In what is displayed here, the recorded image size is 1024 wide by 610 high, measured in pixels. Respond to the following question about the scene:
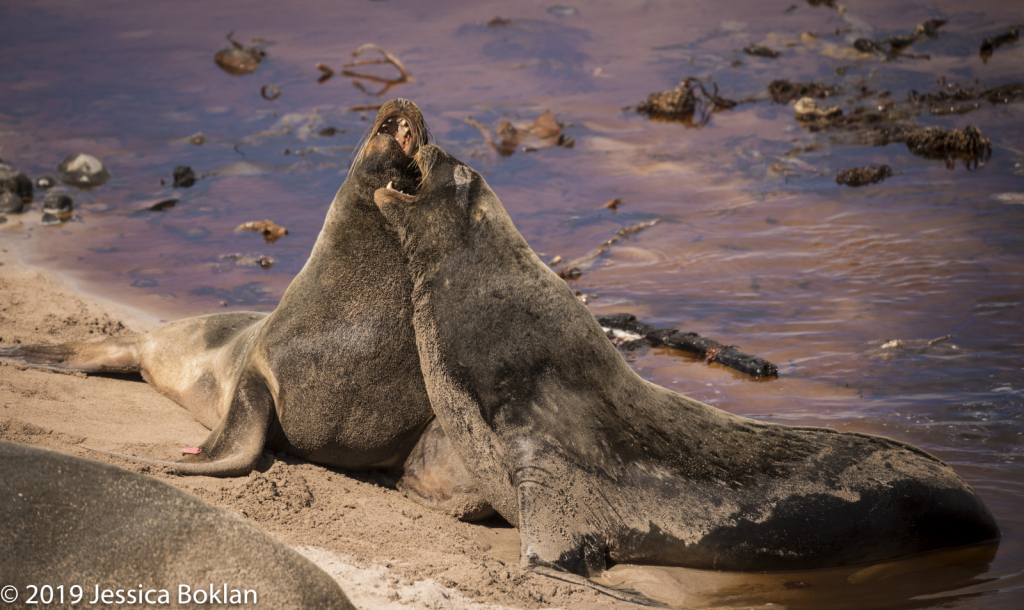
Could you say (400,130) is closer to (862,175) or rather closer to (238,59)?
(862,175)

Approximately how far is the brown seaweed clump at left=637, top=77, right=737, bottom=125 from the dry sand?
32.4ft

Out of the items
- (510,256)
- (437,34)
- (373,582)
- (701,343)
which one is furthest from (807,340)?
(437,34)

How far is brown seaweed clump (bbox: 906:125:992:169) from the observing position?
1087 centimetres

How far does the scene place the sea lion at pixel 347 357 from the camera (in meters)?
4.24

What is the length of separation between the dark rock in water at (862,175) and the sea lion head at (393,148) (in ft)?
25.2

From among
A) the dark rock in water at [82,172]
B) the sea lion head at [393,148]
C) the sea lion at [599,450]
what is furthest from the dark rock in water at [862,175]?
the dark rock in water at [82,172]

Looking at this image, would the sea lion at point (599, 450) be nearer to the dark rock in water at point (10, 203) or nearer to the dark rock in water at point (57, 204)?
the dark rock in water at point (57, 204)

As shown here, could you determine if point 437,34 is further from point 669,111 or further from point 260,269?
point 260,269

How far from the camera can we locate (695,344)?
262 inches

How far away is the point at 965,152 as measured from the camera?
10961 millimetres

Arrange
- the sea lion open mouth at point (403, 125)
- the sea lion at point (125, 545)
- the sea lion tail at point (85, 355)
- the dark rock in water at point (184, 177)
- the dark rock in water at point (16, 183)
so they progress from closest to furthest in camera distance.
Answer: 1. the sea lion at point (125, 545)
2. the sea lion open mouth at point (403, 125)
3. the sea lion tail at point (85, 355)
4. the dark rock in water at point (16, 183)
5. the dark rock in water at point (184, 177)

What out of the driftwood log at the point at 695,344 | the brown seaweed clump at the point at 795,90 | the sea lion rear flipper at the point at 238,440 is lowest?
the driftwood log at the point at 695,344

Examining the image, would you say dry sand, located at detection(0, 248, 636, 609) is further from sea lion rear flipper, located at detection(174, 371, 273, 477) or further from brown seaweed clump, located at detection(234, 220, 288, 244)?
brown seaweed clump, located at detection(234, 220, 288, 244)

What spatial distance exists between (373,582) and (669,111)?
1155 centimetres
